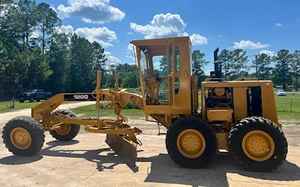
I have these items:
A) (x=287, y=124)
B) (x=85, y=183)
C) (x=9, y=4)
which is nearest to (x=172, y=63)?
(x=85, y=183)

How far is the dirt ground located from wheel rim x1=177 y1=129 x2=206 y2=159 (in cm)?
37

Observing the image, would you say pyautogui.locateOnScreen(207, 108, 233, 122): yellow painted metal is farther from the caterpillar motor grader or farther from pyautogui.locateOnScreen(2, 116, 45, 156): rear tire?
pyautogui.locateOnScreen(2, 116, 45, 156): rear tire

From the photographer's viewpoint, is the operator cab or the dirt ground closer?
the dirt ground

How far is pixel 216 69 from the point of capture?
10.3m

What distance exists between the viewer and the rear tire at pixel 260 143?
838 centimetres

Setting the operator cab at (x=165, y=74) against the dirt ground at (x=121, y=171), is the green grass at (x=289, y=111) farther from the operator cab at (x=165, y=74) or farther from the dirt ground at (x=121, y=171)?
the operator cab at (x=165, y=74)

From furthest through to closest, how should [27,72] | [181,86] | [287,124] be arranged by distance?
1. [27,72]
2. [287,124]
3. [181,86]

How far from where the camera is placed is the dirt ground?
308 inches

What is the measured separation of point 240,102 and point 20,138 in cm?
550

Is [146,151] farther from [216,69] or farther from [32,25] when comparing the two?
[32,25]

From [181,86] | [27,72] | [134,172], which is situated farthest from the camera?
[27,72]

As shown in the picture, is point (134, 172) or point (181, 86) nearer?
point (134, 172)

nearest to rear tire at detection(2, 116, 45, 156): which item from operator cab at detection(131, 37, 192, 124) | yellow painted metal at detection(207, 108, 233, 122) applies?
operator cab at detection(131, 37, 192, 124)

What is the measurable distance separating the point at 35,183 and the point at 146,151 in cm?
385
